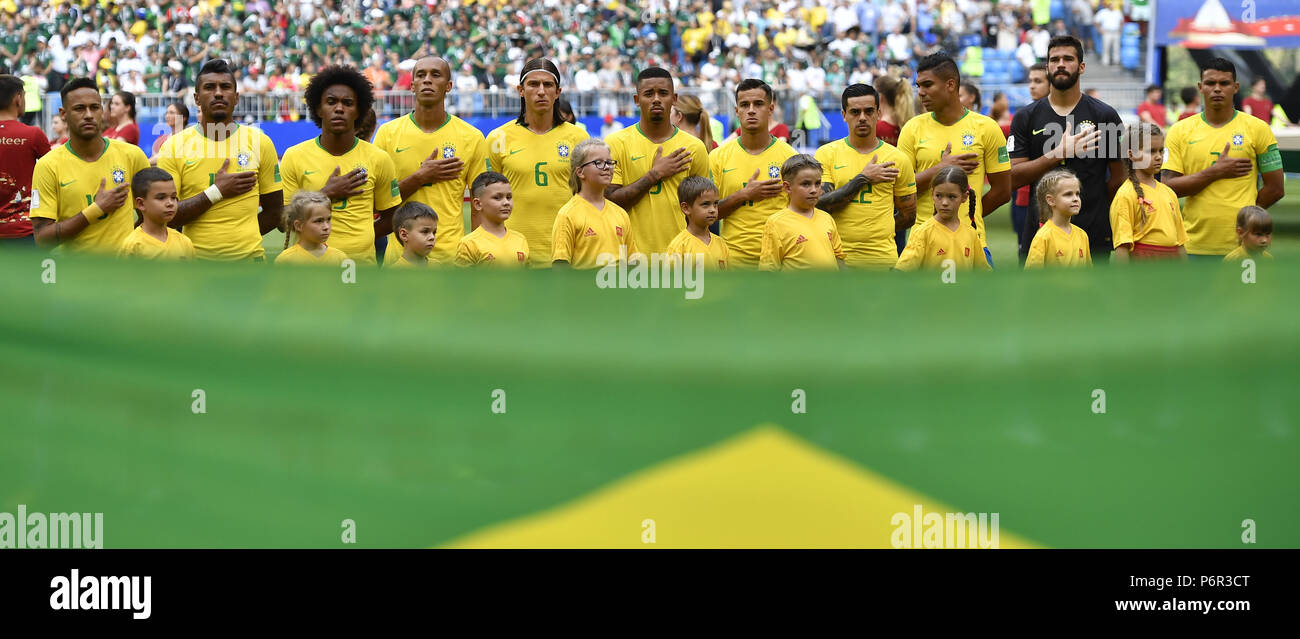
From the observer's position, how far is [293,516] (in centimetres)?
327

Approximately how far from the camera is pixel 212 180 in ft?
24.8

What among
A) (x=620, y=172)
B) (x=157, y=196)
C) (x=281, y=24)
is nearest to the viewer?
(x=157, y=196)

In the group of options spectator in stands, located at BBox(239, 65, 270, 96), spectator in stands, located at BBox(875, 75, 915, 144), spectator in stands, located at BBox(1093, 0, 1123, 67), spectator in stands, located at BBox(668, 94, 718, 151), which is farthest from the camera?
spectator in stands, located at BBox(1093, 0, 1123, 67)

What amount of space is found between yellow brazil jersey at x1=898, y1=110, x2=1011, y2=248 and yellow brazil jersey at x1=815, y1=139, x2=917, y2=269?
0.17 metres

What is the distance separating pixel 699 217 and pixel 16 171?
471cm

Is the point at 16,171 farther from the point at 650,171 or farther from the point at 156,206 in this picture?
the point at 650,171

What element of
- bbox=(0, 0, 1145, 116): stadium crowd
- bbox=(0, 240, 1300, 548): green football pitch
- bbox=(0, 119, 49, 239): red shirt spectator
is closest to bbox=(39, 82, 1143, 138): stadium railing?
bbox=(0, 0, 1145, 116): stadium crowd

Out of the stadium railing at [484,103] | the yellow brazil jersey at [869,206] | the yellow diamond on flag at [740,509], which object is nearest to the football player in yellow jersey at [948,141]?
the yellow brazil jersey at [869,206]

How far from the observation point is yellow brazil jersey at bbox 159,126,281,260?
7.49 meters

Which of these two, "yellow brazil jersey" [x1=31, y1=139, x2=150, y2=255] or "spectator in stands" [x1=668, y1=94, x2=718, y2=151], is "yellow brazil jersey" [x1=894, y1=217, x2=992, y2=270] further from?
"yellow brazil jersey" [x1=31, y1=139, x2=150, y2=255]

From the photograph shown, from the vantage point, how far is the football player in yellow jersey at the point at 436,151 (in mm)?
8055
